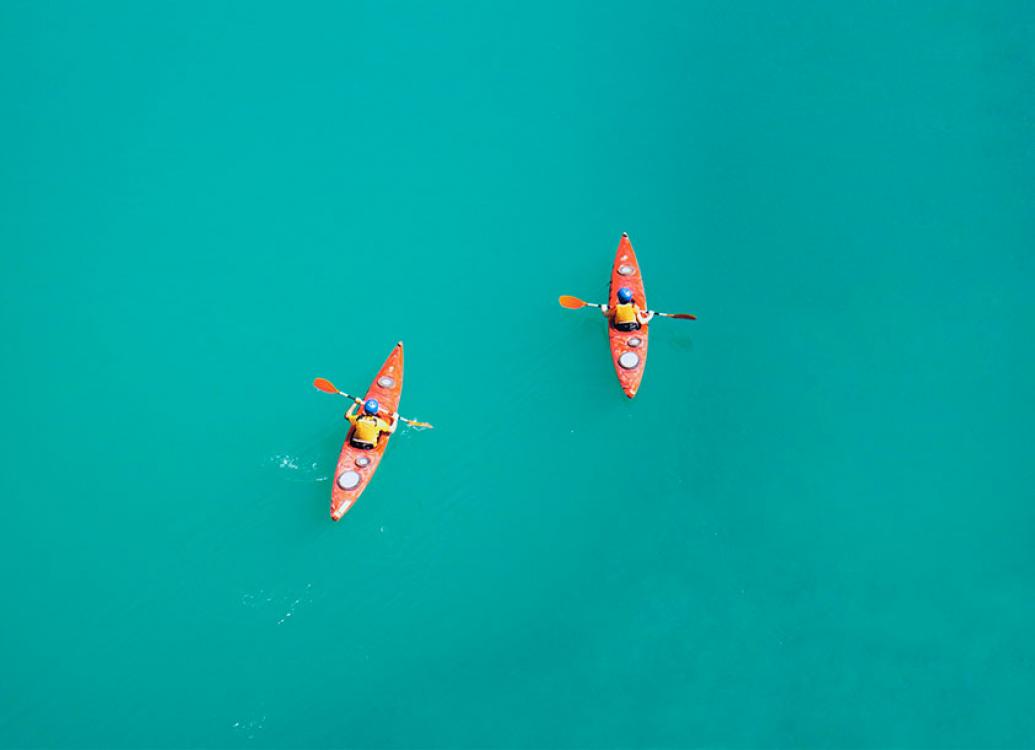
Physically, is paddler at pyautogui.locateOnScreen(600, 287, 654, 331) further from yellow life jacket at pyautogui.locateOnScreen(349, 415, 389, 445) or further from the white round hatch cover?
the white round hatch cover

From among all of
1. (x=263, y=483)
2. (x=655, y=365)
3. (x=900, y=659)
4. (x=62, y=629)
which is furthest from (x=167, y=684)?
(x=900, y=659)

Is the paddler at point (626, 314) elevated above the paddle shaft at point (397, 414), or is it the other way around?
the paddler at point (626, 314)

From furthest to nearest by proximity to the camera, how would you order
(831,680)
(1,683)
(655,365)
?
(655,365)
(831,680)
(1,683)

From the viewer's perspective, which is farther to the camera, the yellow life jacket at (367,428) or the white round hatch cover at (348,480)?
the white round hatch cover at (348,480)

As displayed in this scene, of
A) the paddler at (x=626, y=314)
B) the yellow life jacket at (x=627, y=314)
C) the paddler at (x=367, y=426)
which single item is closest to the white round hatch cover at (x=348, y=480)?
the paddler at (x=367, y=426)

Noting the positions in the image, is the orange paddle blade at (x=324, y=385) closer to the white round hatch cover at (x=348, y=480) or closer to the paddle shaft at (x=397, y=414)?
the paddle shaft at (x=397, y=414)

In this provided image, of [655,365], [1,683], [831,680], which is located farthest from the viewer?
[655,365]

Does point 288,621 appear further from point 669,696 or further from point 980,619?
point 980,619
